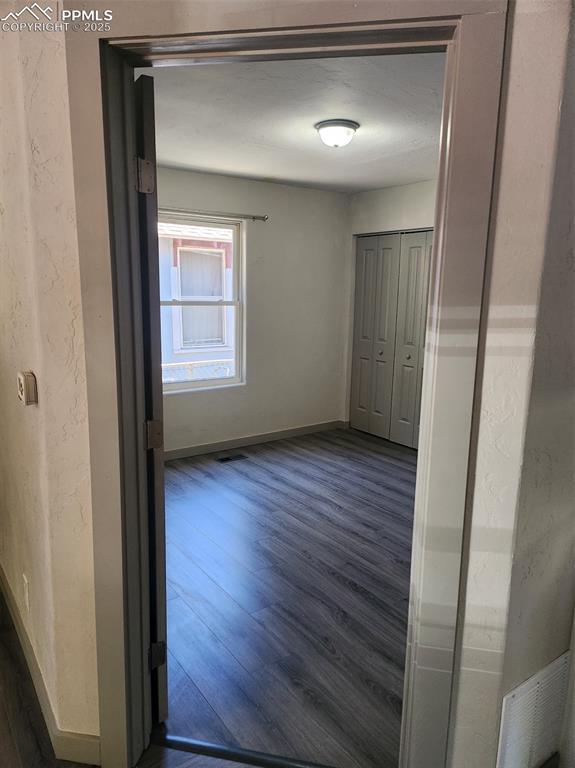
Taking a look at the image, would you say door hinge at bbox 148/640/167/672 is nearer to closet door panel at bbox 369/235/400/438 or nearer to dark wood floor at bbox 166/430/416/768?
dark wood floor at bbox 166/430/416/768

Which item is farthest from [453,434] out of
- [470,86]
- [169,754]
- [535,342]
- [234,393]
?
[234,393]

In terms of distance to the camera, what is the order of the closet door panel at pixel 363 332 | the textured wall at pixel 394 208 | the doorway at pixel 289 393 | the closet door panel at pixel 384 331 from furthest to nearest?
the closet door panel at pixel 363 332
the closet door panel at pixel 384 331
the textured wall at pixel 394 208
the doorway at pixel 289 393

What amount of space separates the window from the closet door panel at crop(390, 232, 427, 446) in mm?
1541

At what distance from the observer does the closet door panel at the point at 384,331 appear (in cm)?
488

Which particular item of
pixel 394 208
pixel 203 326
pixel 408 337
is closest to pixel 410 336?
pixel 408 337

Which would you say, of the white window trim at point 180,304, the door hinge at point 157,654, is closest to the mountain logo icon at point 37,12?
the door hinge at point 157,654

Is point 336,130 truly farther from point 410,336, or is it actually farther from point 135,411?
point 410,336

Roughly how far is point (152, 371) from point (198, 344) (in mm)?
3098

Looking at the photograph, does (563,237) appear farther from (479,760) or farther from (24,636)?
(24,636)

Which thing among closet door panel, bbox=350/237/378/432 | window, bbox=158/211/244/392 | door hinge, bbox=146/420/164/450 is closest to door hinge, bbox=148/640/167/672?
door hinge, bbox=146/420/164/450

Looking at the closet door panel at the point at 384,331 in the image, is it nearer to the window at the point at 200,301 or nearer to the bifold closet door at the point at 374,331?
the bifold closet door at the point at 374,331

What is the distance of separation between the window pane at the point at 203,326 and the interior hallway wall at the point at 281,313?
263mm

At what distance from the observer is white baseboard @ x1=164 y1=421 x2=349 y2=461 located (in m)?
4.53

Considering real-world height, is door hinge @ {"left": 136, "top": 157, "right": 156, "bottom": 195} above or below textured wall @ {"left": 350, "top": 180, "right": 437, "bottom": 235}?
below
